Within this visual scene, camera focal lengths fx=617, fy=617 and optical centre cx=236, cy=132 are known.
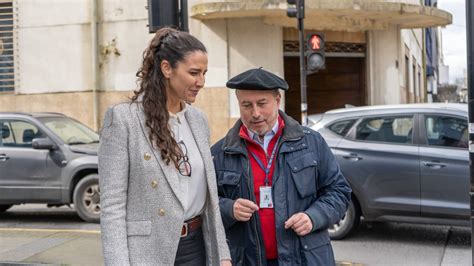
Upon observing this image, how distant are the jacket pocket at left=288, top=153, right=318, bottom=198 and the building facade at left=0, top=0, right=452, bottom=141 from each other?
44.9ft

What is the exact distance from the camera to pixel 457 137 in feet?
24.1

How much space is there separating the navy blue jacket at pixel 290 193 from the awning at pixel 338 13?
13596 millimetres

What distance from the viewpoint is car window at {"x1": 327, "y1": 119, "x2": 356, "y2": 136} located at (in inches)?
313

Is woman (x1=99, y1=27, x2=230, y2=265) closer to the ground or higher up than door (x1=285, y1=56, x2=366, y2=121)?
closer to the ground

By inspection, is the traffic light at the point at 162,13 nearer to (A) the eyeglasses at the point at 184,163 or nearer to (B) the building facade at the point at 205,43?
(A) the eyeglasses at the point at 184,163

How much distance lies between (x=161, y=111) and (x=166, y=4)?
8.52ft

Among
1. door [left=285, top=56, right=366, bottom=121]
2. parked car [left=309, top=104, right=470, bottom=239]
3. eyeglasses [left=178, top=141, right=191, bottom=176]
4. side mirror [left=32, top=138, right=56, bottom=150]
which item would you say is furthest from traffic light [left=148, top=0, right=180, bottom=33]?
door [left=285, top=56, right=366, bottom=121]

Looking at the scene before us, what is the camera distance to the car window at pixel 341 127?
7938mm

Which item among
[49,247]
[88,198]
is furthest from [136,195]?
[88,198]

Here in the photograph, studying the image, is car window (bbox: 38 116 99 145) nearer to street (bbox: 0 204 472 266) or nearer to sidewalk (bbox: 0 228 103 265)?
street (bbox: 0 204 472 266)

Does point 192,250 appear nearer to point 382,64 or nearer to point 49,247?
point 49,247

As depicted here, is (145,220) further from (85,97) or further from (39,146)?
(85,97)

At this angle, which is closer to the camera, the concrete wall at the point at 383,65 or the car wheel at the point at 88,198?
the car wheel at the point at 88,198

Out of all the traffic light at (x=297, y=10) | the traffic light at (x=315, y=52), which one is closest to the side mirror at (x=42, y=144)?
the traffic light at (x=315, y=52)
